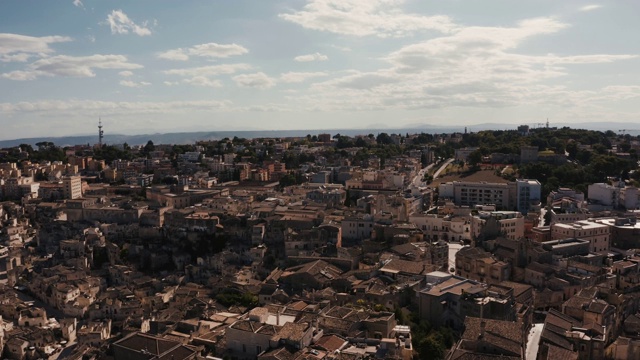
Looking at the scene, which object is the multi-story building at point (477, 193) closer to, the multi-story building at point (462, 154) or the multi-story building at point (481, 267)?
the multi-story building at point (481, 267)

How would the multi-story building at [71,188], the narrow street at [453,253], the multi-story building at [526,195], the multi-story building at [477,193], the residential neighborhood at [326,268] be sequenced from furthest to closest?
the multi-story building at [71,188] → the multi-story building at [477,193] → the multi-story building at [526,195] → the narrow street at [453,253] → the residential neighborhood at [326,268]

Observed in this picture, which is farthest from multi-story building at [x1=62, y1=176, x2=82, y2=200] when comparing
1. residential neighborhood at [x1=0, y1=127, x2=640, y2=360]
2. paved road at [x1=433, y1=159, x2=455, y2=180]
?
paved road at [x1=433, y1=159, x2=455, y2=180]

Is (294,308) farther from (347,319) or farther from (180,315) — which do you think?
(180,315)

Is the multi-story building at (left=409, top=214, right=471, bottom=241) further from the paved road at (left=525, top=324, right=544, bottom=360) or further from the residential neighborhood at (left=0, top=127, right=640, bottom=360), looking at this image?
the paved road at (left=525, top=324, right=544, bottom=360)

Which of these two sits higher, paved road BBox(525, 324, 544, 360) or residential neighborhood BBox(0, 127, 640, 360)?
residential neighborhood BBox(0, 127, 640, 360)

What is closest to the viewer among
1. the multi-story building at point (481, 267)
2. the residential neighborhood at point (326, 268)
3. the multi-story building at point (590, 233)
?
the residential neighborhood at point (326, 268)

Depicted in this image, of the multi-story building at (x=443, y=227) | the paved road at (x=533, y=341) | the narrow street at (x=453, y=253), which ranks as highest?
the multi-story building at (x=443, y=227)

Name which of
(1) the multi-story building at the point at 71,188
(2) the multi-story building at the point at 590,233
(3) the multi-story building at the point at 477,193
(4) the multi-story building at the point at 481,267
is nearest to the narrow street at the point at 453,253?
(4) the multi-story building at the point at 481,267

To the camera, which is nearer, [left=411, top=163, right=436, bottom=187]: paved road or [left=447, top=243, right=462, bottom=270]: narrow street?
[left=447, top=243, right=462, bottom=270]: narrow street
